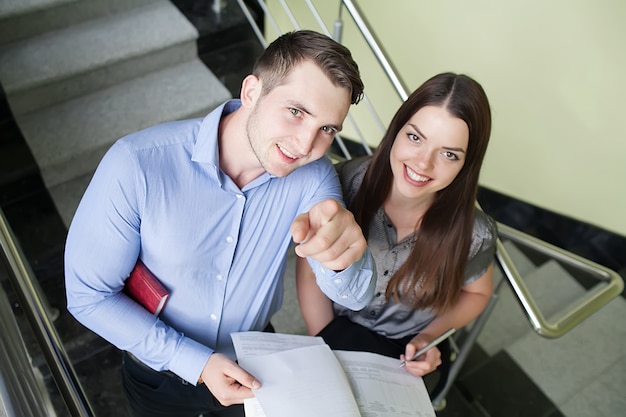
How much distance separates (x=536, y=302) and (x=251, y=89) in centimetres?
232

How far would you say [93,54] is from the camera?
202 cm

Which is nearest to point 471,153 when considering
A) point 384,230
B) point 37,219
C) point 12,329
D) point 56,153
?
point 384,230

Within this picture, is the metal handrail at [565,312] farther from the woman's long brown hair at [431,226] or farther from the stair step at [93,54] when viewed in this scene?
the stair step at [93,54]

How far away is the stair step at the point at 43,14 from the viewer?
6.33ft

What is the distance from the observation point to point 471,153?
4.05 ft

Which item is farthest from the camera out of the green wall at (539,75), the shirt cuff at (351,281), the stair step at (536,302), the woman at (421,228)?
the stair step at (536,302)

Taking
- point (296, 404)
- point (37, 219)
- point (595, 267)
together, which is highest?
point (595, 267)

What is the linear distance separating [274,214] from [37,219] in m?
1.25

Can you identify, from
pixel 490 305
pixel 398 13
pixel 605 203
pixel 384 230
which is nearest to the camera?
pixel 384 230

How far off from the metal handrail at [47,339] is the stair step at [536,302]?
→ 215cm

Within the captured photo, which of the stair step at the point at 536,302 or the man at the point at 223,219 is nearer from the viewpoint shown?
the man at the point at 223,219

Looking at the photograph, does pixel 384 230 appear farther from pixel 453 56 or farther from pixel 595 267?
pixel 453 56

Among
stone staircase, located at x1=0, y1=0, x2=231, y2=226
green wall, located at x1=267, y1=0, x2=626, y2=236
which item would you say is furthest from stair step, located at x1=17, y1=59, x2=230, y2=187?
green wall, located at x1=267, y1=0, x2=626, y2=236

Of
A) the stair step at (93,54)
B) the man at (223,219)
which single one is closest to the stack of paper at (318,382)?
the man at (223,219)
